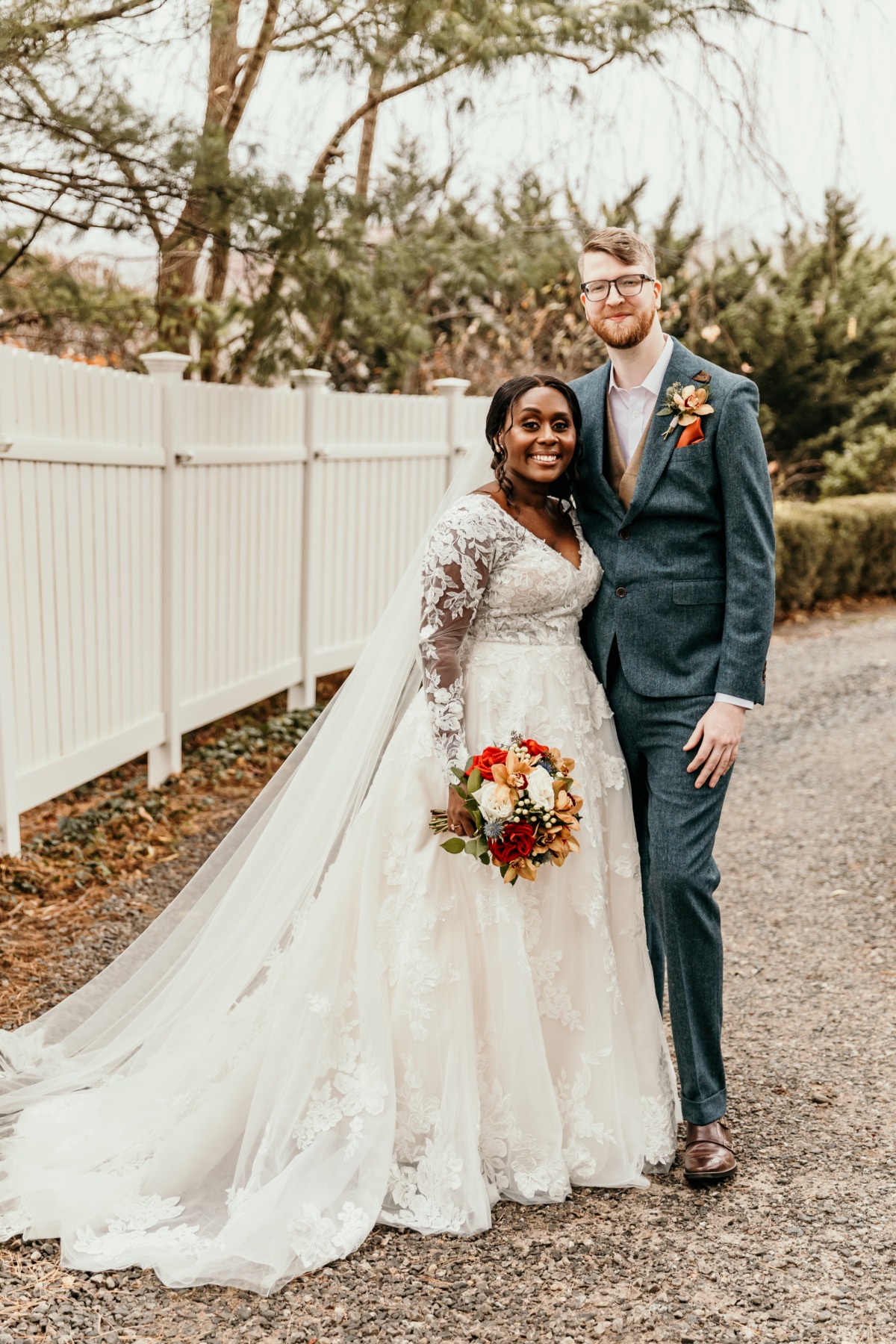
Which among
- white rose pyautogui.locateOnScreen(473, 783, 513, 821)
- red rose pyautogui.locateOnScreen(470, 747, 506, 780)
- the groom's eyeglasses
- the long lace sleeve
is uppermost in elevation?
the groom's eyeglasses

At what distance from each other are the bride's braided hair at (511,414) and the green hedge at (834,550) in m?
8.92

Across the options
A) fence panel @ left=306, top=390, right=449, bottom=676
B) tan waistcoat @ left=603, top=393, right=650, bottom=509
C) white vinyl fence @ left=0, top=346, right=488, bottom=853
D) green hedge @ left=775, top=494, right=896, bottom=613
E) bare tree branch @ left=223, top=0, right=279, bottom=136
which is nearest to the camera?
tan waistcoat @ left=603, top=393, right=650, bottom=509

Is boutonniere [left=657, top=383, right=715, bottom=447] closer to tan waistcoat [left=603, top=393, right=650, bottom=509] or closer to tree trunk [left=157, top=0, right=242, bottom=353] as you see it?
tan waistcoat [left=603, top=393, right=650, bottom=509]

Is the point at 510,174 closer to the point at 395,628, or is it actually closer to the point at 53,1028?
the point at 395,628

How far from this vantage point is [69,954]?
420 cm

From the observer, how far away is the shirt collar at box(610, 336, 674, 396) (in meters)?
3.13

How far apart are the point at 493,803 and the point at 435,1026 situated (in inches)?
21.8

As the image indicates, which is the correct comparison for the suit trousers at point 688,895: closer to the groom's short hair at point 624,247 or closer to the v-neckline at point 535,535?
the v-neckline at point 535,535

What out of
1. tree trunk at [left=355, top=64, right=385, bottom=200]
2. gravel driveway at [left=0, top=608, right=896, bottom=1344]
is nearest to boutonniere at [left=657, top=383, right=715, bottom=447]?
gravel driveway at [left=0, top=608, right=896, bottom=1344]

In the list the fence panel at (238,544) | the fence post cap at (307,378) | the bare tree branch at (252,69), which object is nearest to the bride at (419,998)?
the fence panel at (238,544)

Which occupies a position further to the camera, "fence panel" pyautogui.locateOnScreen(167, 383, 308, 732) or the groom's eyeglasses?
"fence panel" pyautogui.locateOnScreen(167, 383, 308, 732)

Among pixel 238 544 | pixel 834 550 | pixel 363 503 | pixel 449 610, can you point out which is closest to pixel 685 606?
pixel 449 610

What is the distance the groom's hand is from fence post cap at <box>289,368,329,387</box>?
4780 millimetres

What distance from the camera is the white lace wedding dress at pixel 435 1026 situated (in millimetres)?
2834
